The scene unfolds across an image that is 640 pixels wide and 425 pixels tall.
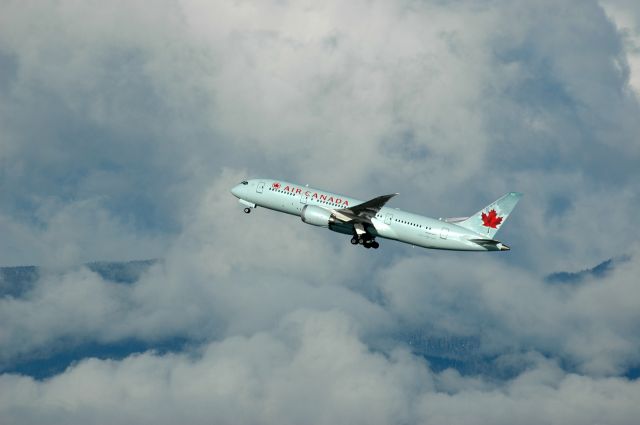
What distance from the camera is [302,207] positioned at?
122 m

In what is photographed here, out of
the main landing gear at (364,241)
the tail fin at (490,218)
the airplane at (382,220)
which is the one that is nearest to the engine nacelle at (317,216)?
the airplane at (382,220)

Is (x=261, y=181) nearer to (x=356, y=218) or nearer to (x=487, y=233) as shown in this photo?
(x=356, y=218)

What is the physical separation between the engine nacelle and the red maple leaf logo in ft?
68.8

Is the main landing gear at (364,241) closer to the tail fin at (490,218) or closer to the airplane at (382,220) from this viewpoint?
the airplane at (382,220)

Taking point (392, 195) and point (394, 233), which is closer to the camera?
point (392, 195)

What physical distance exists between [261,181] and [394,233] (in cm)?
2070

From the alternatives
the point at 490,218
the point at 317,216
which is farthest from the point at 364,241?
the point at 490,218

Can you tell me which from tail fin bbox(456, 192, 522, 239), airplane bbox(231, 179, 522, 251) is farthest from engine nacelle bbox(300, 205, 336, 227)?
tail fin bbox(456, 192, 522, 239)

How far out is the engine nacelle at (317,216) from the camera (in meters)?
118

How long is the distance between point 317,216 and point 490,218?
24.1 m

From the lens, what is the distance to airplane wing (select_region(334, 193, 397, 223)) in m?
115

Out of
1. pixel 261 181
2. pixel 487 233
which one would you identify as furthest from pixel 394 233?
pixel 261 181

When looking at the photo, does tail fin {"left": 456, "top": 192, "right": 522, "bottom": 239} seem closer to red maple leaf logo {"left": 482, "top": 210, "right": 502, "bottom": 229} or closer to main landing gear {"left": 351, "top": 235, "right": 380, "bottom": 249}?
red maple leaf logo {"left": 482, "top": 210, "right": 502, "bottom": 229}

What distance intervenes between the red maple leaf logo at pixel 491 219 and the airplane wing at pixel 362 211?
51.0ft
